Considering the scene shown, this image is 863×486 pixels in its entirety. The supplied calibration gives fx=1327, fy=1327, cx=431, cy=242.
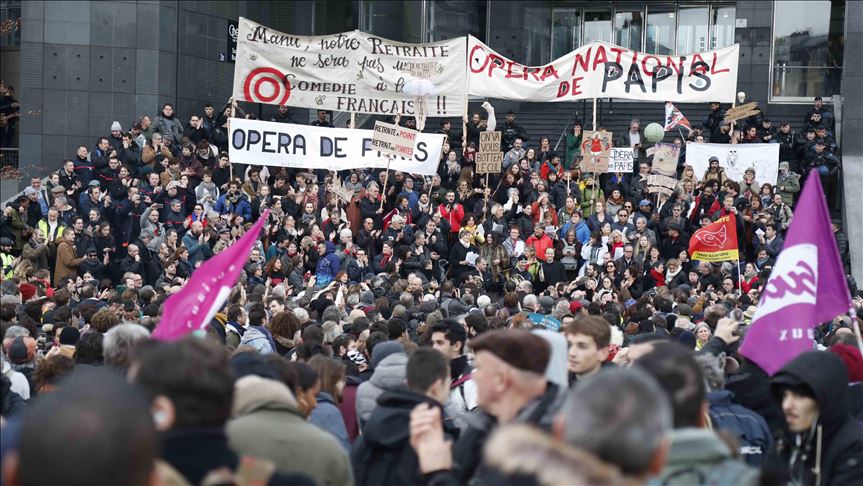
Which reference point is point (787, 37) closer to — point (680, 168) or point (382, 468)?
point (680, 168)

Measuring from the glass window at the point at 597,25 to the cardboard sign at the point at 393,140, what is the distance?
1371 cm

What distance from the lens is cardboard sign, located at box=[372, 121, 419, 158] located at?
71.3 ft

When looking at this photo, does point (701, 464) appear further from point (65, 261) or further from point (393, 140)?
point (393, 140)

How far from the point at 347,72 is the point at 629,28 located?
40.7 feet

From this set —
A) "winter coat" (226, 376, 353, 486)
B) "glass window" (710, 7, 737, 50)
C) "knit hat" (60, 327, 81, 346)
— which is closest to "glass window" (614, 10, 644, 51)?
"glass window" (710, 7, 737, 50)

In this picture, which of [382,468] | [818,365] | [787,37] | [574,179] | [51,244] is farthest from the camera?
[787,37]

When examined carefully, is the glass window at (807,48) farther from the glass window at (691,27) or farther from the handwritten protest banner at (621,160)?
the handwritten protest banner at (621,160)

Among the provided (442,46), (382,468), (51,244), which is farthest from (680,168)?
(382,468)

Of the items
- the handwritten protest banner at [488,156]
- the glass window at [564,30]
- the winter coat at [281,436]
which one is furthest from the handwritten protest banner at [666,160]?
the winter coat at [281,436]

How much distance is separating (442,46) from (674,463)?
20587 millimetres

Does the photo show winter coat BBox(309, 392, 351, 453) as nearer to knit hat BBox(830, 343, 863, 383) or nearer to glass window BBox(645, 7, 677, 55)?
knit hat BBox(830, 343, 863, 383)

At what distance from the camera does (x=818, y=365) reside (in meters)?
6.02

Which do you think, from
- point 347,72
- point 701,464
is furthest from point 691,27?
point 701,464

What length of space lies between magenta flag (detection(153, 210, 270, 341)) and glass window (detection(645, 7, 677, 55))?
1115 inches
